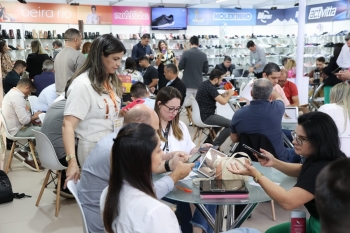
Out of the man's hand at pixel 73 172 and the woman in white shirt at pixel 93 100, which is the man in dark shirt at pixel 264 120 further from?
the man's hand at pixel 73 172

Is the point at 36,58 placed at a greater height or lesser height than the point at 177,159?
greater

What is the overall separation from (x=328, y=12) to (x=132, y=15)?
6.22m

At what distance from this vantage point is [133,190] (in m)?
1.75

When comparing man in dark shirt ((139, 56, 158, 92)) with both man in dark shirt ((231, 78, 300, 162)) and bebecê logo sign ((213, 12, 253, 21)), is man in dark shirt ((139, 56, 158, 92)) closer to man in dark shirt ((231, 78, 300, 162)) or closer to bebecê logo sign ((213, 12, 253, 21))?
man in dark shirt ((231, 78, 300, 162))

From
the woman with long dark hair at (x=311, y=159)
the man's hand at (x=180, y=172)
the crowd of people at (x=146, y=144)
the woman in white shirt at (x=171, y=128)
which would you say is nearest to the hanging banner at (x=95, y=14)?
the crowd of people at (x=146, y=144)

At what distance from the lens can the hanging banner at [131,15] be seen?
13.2 m

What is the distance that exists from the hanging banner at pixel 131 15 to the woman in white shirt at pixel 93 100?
10635 mm

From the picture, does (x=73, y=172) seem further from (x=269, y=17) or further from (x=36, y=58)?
(x=269, y=17)

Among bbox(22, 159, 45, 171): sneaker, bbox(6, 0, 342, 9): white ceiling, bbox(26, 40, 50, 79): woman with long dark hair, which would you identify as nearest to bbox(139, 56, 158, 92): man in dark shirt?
bbox(26, 40, 50, 79): woman with long dark hair

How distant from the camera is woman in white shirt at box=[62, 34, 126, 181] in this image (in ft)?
9.35

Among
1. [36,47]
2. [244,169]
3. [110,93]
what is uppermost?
[36,47]

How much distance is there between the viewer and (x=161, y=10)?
13.8 metres

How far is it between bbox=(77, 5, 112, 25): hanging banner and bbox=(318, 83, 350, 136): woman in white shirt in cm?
1015

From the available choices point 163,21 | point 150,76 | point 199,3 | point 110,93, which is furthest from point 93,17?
point 110,93
